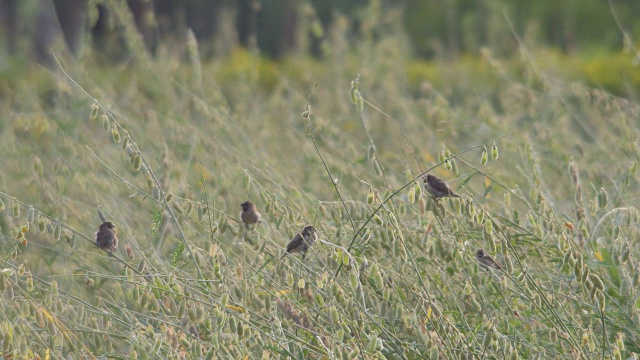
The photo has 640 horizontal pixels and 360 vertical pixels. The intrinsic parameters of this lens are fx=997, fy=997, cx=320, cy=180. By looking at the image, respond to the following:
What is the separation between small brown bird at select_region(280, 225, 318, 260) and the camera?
2350mm

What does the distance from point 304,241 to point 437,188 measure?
341mm

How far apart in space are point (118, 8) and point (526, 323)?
137 inches

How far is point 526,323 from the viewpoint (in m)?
2.74

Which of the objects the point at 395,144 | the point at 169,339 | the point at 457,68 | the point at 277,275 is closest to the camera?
the point at 169,339

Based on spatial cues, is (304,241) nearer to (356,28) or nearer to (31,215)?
(31,215)

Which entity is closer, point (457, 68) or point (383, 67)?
point (383, 67)

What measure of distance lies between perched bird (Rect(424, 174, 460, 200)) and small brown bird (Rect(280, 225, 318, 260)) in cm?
29

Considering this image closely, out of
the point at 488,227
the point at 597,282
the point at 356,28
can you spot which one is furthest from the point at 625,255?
the point at 356,28

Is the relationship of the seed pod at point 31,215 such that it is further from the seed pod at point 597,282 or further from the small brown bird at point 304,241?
the seed pod at point 597,282

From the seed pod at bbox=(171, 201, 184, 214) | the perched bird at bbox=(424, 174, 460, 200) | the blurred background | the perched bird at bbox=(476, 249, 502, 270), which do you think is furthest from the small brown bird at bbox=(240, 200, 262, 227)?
the blurred background

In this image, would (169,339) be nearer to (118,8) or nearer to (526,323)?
(526,323)

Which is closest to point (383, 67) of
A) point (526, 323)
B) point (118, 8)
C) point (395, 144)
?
point (395, 144)

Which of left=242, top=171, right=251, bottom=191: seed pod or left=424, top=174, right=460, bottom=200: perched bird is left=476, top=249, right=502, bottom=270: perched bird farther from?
left=242, top=171, right=251, bottom=191: seed pod

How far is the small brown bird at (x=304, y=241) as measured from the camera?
7.71 feet
